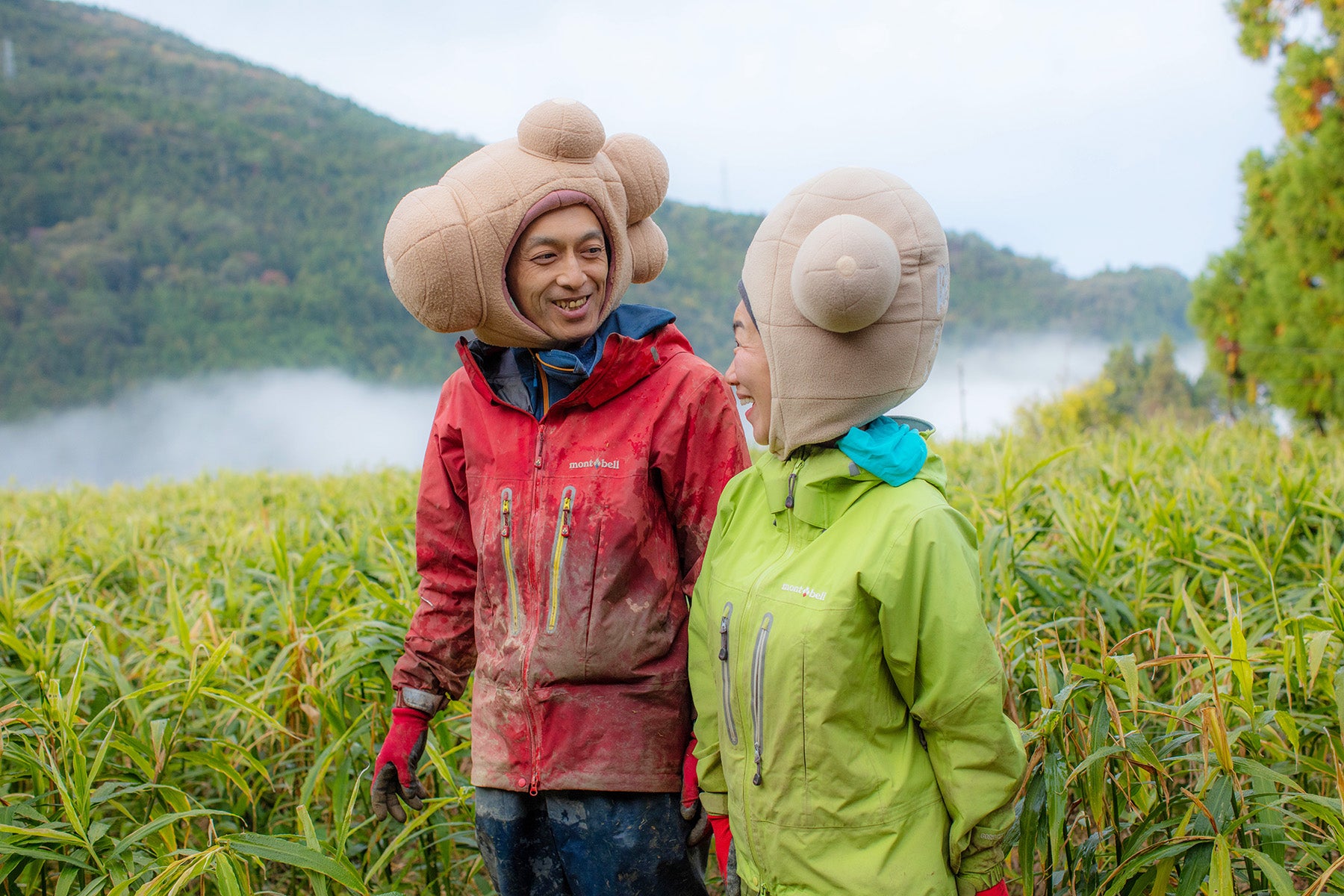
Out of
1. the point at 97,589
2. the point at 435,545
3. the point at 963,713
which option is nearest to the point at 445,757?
the point at 435,545

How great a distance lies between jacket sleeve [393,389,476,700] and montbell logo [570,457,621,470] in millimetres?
279

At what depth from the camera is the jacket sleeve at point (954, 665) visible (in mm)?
1138

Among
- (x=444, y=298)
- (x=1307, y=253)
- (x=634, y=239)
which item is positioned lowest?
(x=444, y=298)

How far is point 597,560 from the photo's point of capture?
1485 mm

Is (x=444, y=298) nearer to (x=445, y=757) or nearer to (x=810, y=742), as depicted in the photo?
(x=810, y=742)

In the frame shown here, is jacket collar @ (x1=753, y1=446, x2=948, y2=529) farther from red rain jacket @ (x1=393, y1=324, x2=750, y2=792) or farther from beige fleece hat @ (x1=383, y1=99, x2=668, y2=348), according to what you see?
beige fleece hat @ (x1=383, y1=99, x2=668, y2=348)

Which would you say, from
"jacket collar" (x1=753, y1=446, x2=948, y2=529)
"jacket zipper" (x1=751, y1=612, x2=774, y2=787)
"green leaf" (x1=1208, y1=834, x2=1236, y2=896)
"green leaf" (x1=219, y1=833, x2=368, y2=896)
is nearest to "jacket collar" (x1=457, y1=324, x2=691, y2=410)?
"jacket collar" (x1=753, y1=446, x2=948, y2=529)

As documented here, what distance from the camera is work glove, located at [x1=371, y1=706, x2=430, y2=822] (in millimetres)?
1673

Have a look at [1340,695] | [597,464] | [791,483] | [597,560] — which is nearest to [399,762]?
[597,560]

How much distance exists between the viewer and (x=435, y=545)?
1.71 meters

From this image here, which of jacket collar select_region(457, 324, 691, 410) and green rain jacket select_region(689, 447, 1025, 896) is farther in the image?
jacket collar select_region(457, 324, 691, 410)

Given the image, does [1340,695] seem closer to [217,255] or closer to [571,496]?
[571,496]

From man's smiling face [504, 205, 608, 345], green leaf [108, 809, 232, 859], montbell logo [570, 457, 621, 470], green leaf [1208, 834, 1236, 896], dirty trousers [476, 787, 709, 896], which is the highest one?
man's smiling face [504, 205, 608, 345]

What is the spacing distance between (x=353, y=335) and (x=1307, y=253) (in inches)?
1985
